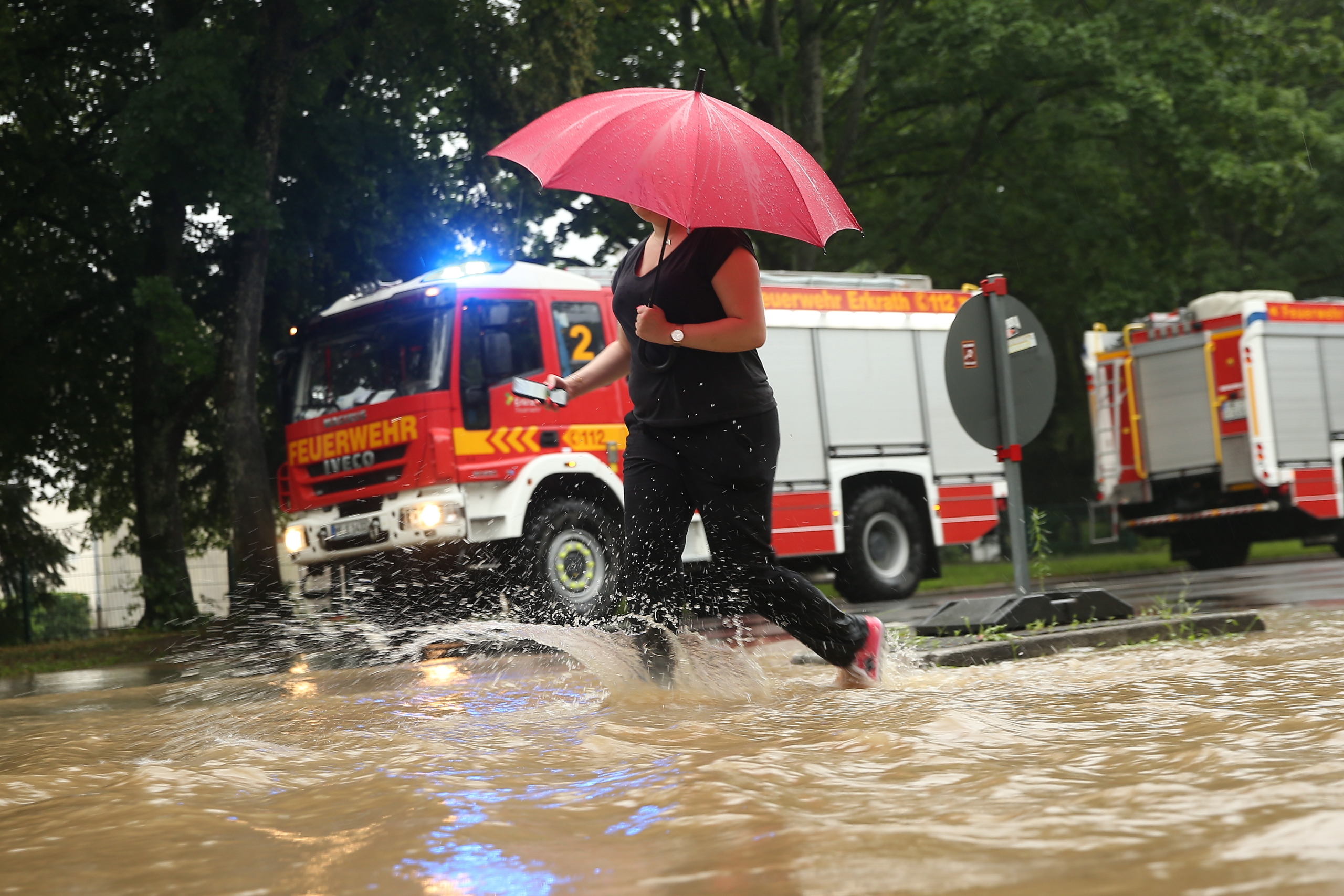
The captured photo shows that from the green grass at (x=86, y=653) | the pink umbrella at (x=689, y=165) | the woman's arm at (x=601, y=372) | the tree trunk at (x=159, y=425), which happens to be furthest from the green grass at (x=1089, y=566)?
the pink umbrella at (x=689, y=165)

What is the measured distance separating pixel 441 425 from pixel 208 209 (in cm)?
578

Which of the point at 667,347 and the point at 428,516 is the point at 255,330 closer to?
the point at 428,516

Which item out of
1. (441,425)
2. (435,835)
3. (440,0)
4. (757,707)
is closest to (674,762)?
(435,835)

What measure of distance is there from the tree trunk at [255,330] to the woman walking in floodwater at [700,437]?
36.2 feet

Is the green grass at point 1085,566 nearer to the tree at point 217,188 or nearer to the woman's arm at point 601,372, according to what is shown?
the tree at point 217,188

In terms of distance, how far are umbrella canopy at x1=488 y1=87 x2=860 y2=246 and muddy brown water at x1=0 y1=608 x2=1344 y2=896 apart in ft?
4.97

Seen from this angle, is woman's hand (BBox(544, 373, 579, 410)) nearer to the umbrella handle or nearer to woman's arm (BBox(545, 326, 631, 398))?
woman's arm (BBox(545, 326, 631, 398))

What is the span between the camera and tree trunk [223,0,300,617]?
15.0 m

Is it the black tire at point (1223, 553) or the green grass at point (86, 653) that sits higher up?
the green grass at point (86, 653)

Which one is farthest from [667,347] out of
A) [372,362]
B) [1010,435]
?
[372,362]

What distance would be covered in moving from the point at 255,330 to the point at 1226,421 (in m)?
11.5

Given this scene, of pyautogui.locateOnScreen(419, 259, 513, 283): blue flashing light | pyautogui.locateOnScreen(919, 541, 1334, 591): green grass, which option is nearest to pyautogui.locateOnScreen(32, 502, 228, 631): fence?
pyautogui.locateOnScreen(419, 259, 513, 283): blue flashing light

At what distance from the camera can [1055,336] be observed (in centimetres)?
2975

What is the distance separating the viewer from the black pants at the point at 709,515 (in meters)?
4.57
